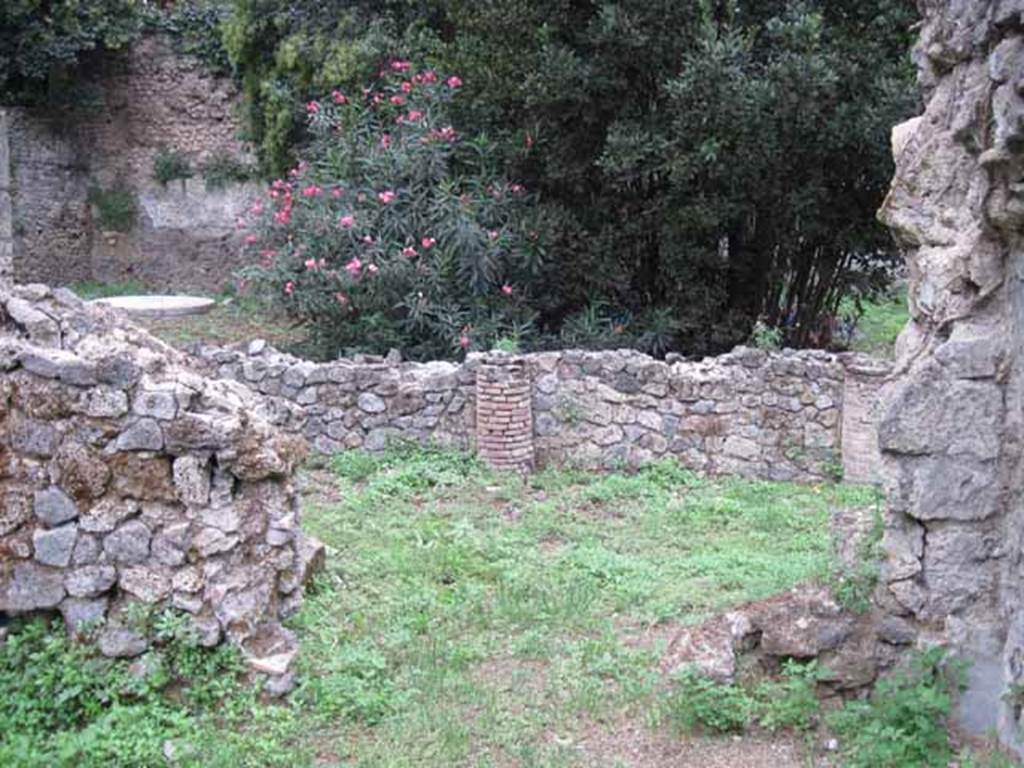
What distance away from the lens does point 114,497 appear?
5.55m

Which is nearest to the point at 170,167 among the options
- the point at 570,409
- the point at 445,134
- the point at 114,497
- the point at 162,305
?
the point at 162,305

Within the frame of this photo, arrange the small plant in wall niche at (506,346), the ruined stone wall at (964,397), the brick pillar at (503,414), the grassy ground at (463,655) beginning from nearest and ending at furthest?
the ruined stone wall at (964,397) < the grassy ground at (463,655) < the brick pillar at (503,414) < the small plant in wall niche at (506,346)

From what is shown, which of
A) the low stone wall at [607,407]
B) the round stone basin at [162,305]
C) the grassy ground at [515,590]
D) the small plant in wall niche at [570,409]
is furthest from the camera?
the round stone basin at [162,305]

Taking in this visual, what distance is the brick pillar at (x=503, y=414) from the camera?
9.71 m

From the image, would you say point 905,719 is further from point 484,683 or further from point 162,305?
point 162,305

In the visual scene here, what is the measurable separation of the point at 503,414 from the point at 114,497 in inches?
178

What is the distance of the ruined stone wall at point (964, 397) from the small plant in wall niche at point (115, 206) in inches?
723

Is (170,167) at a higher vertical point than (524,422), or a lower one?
higher

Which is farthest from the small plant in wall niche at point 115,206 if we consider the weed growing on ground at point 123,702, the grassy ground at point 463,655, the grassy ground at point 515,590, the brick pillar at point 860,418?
the weed growing on ground at point 123,702

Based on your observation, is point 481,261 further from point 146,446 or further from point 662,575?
point 146,446

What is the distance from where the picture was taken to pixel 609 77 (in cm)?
1141

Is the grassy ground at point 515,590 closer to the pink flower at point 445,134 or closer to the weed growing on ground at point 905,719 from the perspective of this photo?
the weed growing on ground at point 905,719

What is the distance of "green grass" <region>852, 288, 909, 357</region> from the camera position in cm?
1379

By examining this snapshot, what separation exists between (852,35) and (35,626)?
9521 mm
